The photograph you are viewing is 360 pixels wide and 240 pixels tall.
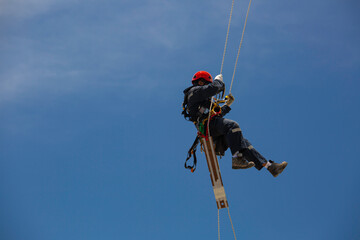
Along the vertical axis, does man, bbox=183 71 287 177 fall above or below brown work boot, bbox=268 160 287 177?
above

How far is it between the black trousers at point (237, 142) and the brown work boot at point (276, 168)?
164mm

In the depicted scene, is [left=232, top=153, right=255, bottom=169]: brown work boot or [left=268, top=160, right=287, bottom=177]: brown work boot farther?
[left=232, top=153, right=255, bottom=169]: brown work boot

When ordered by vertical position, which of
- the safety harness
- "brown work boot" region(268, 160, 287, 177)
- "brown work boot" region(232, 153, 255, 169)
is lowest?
"brown work boot" region(268, 160, 287, 177)

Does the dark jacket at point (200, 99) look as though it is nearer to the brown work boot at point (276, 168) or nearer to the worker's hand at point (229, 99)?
the worker's hand at point (229, 99)

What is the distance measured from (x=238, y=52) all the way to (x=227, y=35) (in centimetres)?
40

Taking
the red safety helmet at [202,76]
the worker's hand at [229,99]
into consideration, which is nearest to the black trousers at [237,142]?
the worker's hand at [229,99]

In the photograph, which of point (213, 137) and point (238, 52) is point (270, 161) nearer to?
point (213, 137)

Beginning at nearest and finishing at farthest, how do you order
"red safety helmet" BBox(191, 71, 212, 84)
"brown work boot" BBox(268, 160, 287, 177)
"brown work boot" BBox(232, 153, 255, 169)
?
"brown work boot" BBox(268, 160, 287, 177) < "brown work boot" BBox(232, 153, 255, 169) < "red safety helmet" BBox(191, 71, 212, 84)

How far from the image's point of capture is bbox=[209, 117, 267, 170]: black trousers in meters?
8.03

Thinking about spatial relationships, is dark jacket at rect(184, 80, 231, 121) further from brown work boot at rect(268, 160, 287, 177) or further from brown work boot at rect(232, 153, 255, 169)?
brown work boot at rect(268, 160, 287, 177)

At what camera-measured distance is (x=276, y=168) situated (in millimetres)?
7828

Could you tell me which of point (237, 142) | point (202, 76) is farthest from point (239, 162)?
point (202, 76)

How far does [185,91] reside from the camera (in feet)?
28.5

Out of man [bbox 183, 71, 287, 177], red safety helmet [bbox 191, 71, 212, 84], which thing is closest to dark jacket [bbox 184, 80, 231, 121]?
man [bbox 183, 71, 287, 177]
